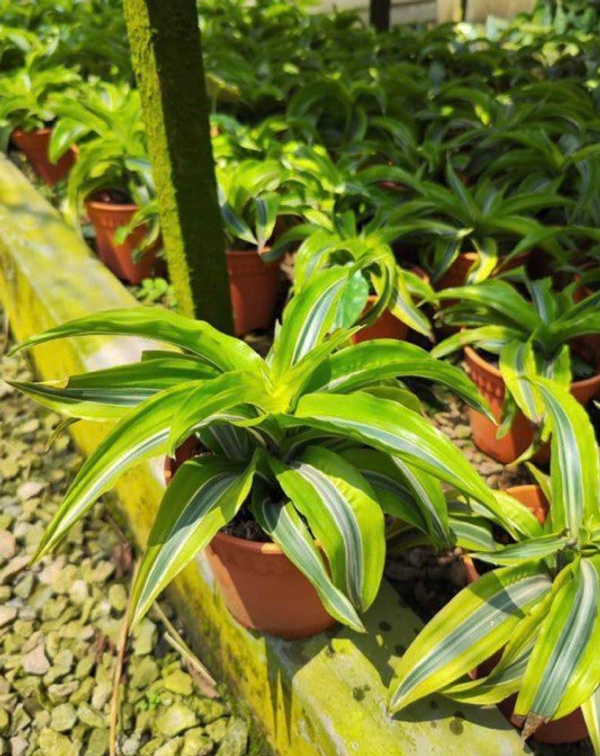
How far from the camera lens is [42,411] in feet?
7.61

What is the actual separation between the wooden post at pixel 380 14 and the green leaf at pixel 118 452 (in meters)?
3.96

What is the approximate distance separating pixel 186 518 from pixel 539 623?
576 mm

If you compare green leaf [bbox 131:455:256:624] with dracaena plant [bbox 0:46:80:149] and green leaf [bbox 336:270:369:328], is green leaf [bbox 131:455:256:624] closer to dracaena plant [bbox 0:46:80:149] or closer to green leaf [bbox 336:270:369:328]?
green leaf [bbox 336:270:369:328]

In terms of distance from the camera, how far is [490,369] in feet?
5.57

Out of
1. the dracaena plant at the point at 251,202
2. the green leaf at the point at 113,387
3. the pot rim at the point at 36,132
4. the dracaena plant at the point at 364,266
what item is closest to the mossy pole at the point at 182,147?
the dracaena plant at the point at 364,266

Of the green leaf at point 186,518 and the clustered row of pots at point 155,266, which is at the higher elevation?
the green leaf at point 186,518

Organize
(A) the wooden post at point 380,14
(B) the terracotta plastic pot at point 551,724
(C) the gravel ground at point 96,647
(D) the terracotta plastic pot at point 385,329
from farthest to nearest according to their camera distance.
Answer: (A) the wooden post at point 380,14
(D) the terracotta plastic pot at point 385,329
(C) the gravel ground at point 96,647
(B) the terracotta plastic pot at point 551,724

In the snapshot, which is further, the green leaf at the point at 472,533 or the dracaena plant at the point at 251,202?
the dracaena plant at the point at 251,202

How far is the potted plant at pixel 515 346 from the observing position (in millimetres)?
1611

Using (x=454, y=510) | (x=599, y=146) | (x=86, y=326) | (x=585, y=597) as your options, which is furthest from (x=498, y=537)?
(x=599, y=146)

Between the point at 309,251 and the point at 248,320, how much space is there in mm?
390

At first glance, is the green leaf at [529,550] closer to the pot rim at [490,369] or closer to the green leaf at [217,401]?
the green leaf at [217,401]

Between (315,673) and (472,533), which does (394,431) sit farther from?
(315,673)

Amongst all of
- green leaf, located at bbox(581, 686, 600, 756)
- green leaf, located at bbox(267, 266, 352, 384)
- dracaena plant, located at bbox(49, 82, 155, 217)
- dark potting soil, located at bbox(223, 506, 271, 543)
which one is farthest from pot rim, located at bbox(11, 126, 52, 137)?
green leaf, located at bbox(581, 686, 600, 756)
